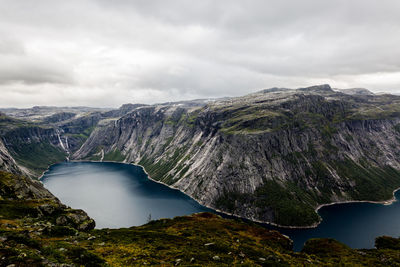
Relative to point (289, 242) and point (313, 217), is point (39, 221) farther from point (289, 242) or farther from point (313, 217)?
point (313, 217)

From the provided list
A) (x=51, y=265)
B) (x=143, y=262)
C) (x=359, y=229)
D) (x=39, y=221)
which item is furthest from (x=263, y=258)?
(x=359, y=229)

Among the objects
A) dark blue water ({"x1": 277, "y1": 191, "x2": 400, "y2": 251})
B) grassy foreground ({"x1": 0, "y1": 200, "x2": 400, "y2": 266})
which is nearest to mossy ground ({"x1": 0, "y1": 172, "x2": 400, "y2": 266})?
grassy foreground ({"x1": 0, "y1": 200, "x2": 400, "y2": 266})

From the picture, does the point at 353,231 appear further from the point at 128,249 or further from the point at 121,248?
the point at 121,248

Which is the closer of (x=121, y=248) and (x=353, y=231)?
(x=121, y=248)

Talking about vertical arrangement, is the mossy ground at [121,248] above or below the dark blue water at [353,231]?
above

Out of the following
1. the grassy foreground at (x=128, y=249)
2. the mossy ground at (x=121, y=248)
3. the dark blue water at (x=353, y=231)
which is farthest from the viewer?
the dark blue water at (x=353, y=231)

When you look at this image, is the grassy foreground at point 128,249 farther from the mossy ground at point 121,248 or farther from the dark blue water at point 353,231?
the dark blue water at point 353,231

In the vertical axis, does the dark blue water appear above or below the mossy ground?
below

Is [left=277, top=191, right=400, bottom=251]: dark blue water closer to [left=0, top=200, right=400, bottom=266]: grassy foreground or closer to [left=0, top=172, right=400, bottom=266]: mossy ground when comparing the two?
[left=0, top=172, right=400, bottom=266]: mossy ground

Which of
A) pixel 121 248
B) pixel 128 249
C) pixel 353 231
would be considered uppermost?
pixel 121 248

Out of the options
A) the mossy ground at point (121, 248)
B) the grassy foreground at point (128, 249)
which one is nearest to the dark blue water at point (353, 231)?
the mossy ground at point (121, 248)

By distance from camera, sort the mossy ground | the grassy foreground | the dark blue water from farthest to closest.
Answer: the dark blue water → the mossy ground → the grassy foreground

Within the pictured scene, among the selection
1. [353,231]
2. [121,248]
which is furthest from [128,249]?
[353,231]
